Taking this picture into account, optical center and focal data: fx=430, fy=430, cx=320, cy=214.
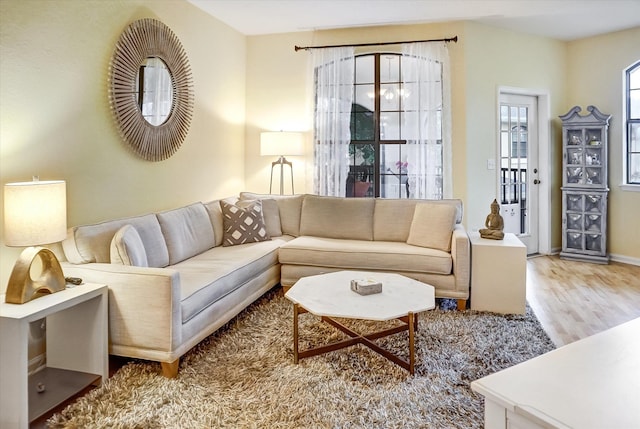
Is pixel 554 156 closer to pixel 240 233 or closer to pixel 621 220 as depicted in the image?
pixel 621 220

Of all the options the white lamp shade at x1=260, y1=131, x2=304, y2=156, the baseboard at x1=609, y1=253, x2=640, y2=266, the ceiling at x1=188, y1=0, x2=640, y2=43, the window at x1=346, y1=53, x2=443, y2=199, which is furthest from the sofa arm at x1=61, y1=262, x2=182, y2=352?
the baseboard at x1=609, y1=253, x2=640, y2=266

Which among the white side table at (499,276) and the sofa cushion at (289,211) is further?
the sofa cushion at (289,211)

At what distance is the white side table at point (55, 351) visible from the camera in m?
→ 1.85

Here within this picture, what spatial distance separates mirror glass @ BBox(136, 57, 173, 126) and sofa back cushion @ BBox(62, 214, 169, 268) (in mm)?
966

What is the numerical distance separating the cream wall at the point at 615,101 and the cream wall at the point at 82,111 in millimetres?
4594

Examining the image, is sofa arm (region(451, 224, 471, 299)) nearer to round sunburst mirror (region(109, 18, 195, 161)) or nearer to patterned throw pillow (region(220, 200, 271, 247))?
patterned throw pillow (region(220, 200, 271, 247))

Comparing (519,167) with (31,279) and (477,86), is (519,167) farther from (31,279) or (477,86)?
(31,279)

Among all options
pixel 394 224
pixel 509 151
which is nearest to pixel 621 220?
pixel 509 151

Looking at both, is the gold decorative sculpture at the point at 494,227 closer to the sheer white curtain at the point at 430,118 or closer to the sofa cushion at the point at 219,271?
the sheer white curtain at the point at 430,118

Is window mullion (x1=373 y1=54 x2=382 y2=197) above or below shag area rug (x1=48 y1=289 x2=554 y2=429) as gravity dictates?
above

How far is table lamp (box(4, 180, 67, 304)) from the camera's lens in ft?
6.64

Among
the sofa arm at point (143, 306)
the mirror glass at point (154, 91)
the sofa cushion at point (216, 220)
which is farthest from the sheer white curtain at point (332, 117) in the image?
the sofa arm at point (143, 306)

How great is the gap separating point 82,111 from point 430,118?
135 inches

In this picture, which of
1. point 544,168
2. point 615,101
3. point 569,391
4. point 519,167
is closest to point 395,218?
point 519,167
